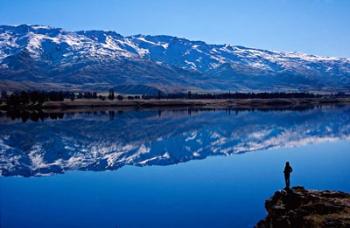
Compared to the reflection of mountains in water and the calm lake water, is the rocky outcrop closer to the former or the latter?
the calm lake water

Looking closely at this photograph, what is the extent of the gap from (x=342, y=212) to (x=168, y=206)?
1491 cm

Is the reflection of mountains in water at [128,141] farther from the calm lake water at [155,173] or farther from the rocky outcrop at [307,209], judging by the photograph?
the rocky outcrop at [307,209]

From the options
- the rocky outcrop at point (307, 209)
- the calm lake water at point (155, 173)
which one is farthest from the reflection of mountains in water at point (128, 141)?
the rocky outcrop at point (307, 209)

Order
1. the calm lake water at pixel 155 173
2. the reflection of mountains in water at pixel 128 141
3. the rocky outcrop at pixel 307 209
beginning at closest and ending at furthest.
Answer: the rocky outcrop at pixel 307 209 < the calm lake water at pixel 155 173 < the reflection of mountains in water at pixel 128 141

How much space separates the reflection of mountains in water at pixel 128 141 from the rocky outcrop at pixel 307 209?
34.0 meters

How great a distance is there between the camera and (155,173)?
55.1m

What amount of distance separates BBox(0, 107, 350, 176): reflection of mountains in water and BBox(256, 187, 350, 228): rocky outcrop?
3403 centimetres

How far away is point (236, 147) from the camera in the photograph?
82.8m

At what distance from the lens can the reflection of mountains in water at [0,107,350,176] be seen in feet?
219

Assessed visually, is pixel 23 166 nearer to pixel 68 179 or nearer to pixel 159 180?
pixel 68 179

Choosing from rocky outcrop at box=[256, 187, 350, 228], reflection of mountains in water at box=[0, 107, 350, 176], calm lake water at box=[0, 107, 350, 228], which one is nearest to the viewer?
rocky outcrop at box=[256, 187, 350, 228]

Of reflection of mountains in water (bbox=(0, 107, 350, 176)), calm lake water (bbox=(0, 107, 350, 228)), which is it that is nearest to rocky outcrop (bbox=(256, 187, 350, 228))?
calm lake water (bbox=(0, 107, 350, 228))

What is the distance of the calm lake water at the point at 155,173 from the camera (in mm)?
34719

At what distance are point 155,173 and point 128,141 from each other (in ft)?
129
